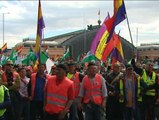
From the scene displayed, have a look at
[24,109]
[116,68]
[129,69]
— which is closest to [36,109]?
[24,109]

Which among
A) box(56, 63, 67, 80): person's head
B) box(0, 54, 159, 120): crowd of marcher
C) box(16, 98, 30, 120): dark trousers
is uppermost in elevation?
box(56, 63, 67, 80): person's head

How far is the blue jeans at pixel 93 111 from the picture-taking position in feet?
32.3

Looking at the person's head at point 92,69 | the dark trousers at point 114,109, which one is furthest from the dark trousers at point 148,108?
the person's head at point 92,69

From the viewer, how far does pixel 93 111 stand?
9.92m

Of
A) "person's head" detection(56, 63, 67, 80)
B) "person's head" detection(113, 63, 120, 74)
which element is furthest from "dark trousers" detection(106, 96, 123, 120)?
"person's head" detection(56, 63, 67, 80)

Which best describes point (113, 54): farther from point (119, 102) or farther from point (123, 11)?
point (119, 102)

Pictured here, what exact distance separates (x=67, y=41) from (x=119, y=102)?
102 m

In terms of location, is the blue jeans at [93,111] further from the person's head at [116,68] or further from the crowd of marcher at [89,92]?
the person's head at [116,68]

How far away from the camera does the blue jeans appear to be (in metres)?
9.84

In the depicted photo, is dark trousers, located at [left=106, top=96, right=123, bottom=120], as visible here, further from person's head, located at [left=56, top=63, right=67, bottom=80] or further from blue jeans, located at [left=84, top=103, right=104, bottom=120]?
person's head, located at [left=56, top=63, right=67, bottom=80]

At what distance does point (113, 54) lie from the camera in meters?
15.2

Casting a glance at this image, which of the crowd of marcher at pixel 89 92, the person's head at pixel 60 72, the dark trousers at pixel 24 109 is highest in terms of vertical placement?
the person's head at pixel 60 72

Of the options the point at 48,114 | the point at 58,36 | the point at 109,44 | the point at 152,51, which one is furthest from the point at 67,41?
the point at 48,114

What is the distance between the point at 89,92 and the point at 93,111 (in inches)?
17.2
